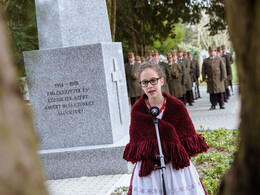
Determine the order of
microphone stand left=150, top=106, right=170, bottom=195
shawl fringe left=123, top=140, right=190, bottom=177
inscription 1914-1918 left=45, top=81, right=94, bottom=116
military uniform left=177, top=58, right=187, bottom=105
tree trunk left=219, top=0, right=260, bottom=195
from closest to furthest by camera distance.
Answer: tree trunk left=219, top=0, right=260, bottom=195 < microphone stand left=150, top=106, right=170, bottom=195 < shawl fringe left=123, top=140, right=190, bottom=177 < inscription 1914-1918 left=45, top=81, right=94, bottom=116 < military uniform left=177, top=58, right=187, bottom=105

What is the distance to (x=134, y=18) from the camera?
2262cm

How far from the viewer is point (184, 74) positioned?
19.1 metres

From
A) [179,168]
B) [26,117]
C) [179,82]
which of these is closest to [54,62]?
[179,168]

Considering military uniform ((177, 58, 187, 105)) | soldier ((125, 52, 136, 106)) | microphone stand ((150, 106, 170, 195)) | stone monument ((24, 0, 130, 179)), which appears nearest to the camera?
microphone stand ((150, 106, 170, 195))

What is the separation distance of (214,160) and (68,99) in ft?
9.15

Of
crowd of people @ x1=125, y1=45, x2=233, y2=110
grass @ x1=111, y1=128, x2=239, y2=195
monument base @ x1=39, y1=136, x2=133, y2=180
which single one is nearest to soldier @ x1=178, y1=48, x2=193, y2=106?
crowd of people @ x1=125, y1=45, x2=233, y2=110

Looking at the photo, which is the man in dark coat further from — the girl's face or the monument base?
the girl's face

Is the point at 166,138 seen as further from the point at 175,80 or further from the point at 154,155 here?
the point at 175,80

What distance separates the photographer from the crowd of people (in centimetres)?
1636

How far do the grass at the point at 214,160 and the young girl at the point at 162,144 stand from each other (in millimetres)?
1265

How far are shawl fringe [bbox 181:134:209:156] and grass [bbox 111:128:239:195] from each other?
3.84ft

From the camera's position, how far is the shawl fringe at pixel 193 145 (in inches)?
143

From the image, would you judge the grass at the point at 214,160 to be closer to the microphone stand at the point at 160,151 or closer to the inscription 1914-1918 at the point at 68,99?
the microphone stand at the point at 160,151

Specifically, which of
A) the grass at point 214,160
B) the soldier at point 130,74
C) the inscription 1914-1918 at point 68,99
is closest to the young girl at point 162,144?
the grass at point 214,160
